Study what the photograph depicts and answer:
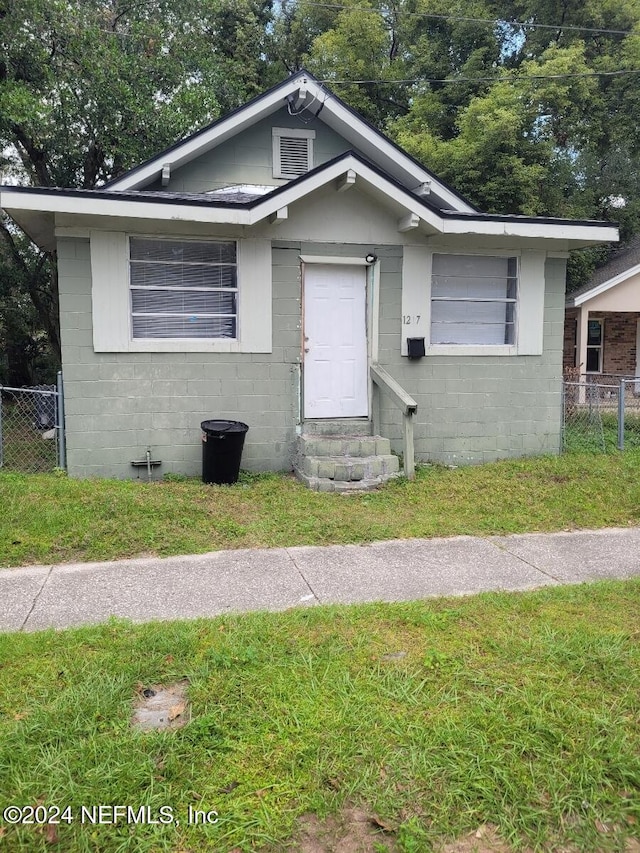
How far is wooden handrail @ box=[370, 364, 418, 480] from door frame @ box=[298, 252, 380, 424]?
1.47 ft

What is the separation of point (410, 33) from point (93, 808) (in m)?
28.3

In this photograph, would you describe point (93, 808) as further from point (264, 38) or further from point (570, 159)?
point (264, 38)

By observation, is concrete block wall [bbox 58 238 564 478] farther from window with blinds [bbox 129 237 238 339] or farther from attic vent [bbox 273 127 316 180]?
attic vent [bbox 273 127 316 180]

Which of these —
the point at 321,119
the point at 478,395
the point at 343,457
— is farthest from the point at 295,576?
the point at 321,119

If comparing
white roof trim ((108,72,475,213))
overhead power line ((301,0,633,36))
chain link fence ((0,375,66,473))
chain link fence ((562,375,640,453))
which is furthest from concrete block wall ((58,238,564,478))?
overhead power line ((301,0,633,36))

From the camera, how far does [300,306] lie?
328 inches

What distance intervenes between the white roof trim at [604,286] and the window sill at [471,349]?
8990mm

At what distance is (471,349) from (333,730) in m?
7.06

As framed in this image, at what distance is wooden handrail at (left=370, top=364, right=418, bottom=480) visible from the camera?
25.2 ft

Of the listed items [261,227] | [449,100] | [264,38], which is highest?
[264,38]

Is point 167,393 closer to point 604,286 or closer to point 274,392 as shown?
point 274,392

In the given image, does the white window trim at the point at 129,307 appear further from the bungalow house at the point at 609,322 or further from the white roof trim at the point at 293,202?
the bungalow house at the point at 609,322

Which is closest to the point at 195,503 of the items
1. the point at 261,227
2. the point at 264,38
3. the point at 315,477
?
the point at 315,477

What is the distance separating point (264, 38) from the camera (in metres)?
23.6
